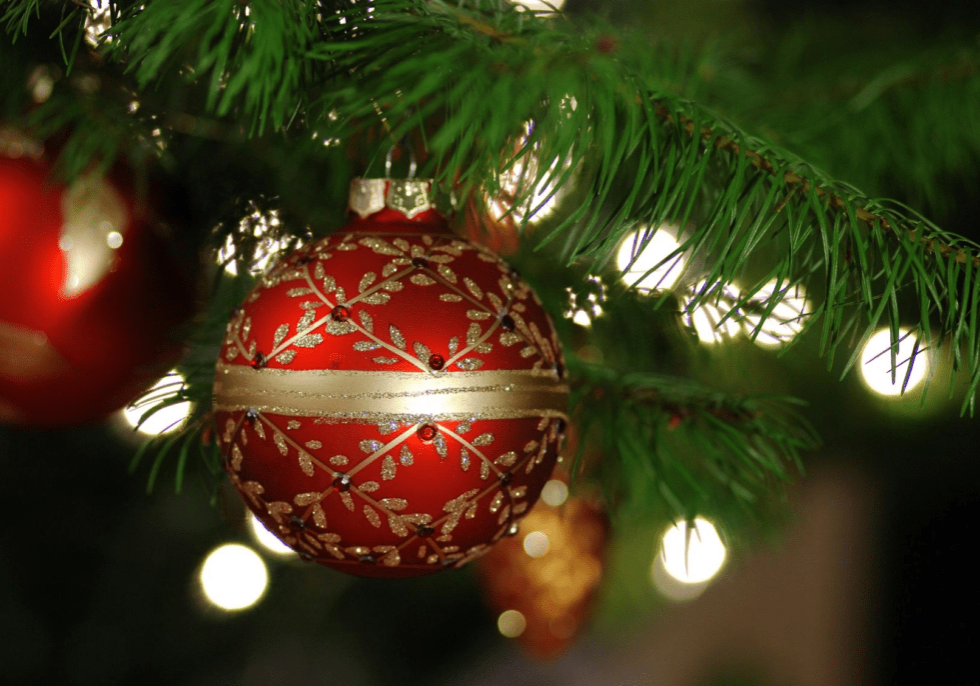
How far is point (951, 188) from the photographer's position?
2.61ft

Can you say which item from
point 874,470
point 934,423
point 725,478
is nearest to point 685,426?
point 725,478

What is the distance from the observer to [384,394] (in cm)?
35

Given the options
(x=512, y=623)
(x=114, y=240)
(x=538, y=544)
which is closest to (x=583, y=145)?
(x=114, y=240)

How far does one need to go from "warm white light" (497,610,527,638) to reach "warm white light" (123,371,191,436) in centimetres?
37

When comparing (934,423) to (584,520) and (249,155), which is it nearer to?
(584,520)

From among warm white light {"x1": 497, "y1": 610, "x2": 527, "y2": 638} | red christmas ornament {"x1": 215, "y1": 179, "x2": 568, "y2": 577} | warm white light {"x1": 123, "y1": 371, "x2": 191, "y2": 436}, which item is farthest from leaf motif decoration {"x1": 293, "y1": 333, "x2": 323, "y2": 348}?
warm white light {"x1": 497, "y1": 610, "x2": 527, "y2": 638}

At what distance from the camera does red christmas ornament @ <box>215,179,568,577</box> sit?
1.14ft

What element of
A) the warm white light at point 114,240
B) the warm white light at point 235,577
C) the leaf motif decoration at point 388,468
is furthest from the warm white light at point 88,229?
the warm white light at point 235,577

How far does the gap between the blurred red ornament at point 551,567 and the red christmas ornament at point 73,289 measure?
384mm

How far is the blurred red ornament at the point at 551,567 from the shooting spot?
2.39 feet

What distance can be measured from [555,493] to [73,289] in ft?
1.55

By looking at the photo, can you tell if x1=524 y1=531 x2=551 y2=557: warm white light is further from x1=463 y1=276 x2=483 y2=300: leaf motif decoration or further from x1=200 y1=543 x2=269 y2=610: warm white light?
x1=463 y1=276 x2=483 y2=300: leaf motif decoration

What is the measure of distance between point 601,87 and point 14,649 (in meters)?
0.83

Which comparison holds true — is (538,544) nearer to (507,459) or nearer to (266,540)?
(266,540)
